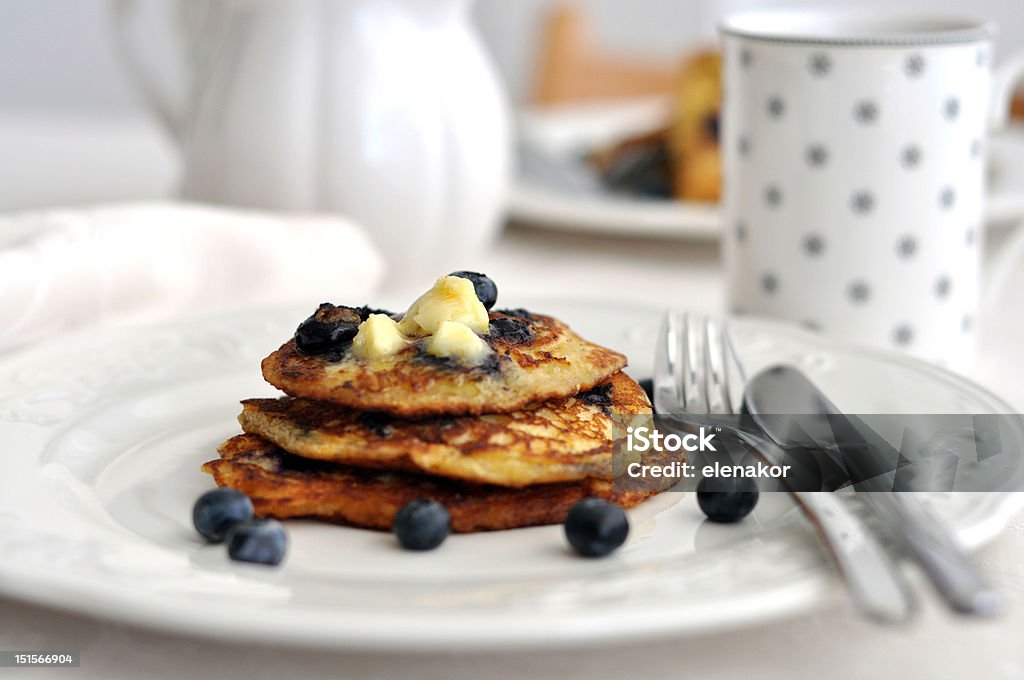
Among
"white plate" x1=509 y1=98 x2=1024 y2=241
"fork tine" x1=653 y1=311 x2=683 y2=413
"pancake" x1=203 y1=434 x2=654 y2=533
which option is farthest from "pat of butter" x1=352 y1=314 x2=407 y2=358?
"white plate" x1=509 y1=98 x2=1024 y2=241

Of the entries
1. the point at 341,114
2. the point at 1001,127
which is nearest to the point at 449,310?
the point at 341,114

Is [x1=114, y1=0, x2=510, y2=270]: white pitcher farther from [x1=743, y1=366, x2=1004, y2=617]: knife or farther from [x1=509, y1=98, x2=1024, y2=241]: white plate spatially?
[x1=743, y1=366, x2=1004, y2=617]: knife

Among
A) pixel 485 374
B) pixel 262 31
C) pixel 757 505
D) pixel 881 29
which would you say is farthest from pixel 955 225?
pixel 262 31

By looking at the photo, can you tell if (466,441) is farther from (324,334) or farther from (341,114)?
(341,114)

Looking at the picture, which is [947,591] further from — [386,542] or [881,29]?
[881,29]

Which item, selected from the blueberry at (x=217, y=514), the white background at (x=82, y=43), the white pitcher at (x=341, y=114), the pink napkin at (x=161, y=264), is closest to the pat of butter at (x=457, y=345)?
the blueberry at (x=217, y=514)
